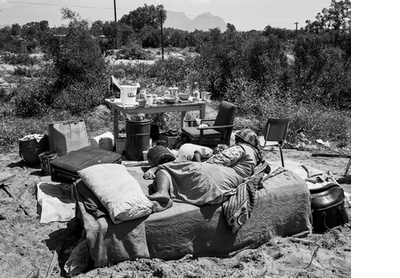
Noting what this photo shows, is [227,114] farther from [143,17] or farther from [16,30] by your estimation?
[143,17]

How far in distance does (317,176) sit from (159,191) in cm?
228

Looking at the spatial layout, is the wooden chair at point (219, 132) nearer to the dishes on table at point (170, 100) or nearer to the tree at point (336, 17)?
the dishes on table at point (170, 100)

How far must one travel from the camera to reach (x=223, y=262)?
358cm

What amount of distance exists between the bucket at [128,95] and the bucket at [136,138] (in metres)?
0.37

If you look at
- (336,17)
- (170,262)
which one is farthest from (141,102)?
(336,17)

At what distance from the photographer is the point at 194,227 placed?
3578 millimetres

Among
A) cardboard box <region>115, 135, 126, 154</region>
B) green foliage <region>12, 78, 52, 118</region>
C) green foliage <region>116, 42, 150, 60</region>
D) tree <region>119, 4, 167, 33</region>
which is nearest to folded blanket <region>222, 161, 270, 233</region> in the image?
cardboard box <region>115, 135, 126, 154</region>

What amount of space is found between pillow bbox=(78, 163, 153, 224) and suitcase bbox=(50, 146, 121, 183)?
92cm

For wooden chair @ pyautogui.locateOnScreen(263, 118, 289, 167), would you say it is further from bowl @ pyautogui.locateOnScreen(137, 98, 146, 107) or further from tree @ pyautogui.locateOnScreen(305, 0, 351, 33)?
tree @ pyautogui.locateOnScreen(305, 0, 351, 33)

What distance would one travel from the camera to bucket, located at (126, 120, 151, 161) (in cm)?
624

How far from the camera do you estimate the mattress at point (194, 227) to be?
3.28 metres
